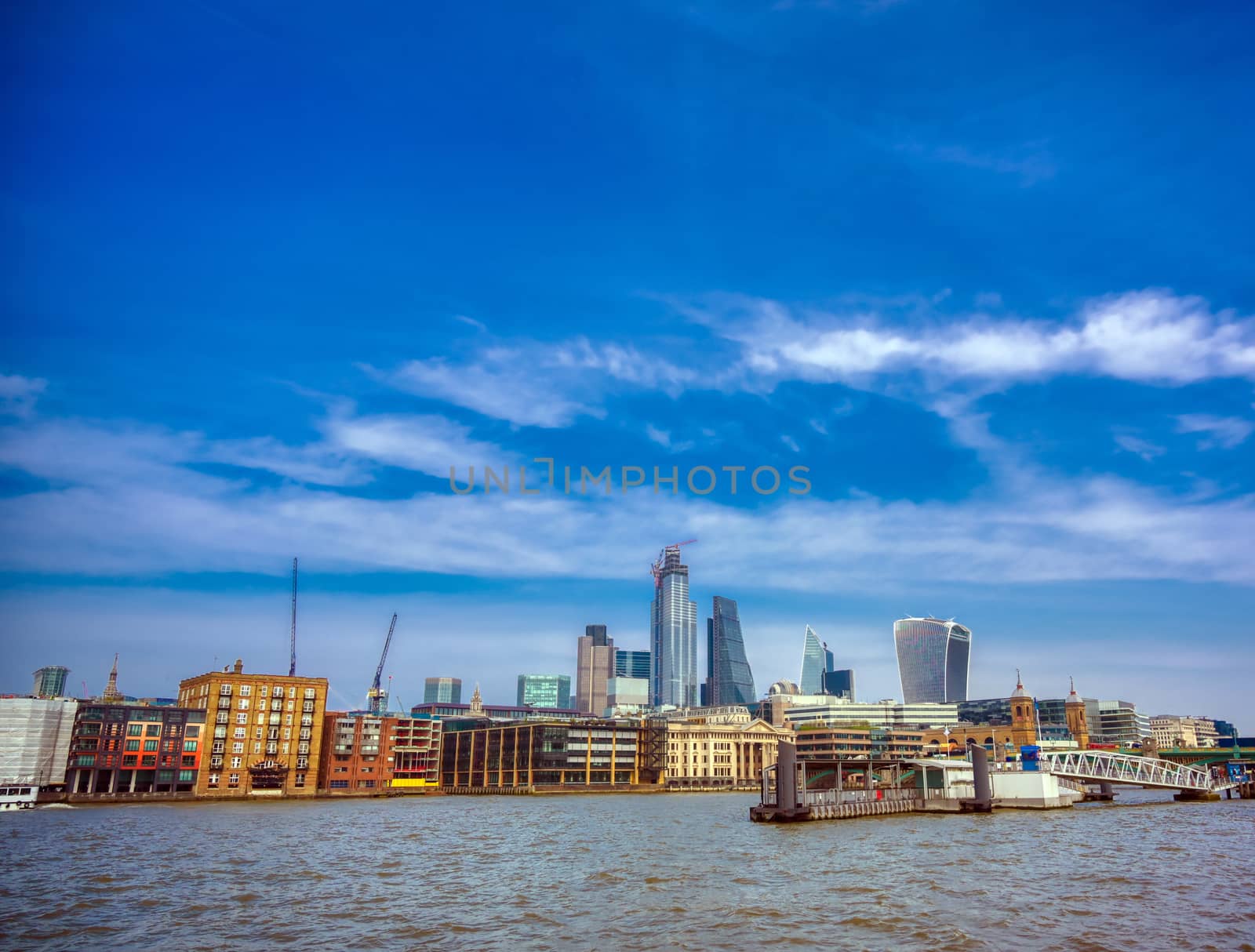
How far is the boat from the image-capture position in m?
145

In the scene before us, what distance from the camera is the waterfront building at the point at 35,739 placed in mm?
175750

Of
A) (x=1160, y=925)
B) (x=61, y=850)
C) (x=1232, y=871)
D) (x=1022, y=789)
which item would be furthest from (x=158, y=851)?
(x=1022, y=789)

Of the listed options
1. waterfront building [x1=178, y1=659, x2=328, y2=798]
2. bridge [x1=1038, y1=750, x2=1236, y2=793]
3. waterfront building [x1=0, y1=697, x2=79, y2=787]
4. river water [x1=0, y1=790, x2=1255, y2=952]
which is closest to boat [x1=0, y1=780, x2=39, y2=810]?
waterfront building [x1=0, y1=697, x2=79, y2=787]

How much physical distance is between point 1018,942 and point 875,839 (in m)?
46.1

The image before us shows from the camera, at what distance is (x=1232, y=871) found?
57.9m

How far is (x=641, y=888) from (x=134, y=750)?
17000 cm

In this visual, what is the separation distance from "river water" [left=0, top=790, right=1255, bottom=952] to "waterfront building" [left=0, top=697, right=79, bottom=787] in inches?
4079

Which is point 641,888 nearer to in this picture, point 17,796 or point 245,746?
point 17,796

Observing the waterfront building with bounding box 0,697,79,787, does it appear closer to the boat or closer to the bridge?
the boat

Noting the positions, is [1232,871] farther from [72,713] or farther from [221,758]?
[72,713]

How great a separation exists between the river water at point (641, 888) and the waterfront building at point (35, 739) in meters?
104

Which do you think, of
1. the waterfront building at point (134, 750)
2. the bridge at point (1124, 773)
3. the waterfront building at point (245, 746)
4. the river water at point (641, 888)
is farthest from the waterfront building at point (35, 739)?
the bridge at point (1124, 773)

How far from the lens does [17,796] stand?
14588cm

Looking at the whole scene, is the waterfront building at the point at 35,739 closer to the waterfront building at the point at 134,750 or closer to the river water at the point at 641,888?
the waterfront building at the point at 134,750
